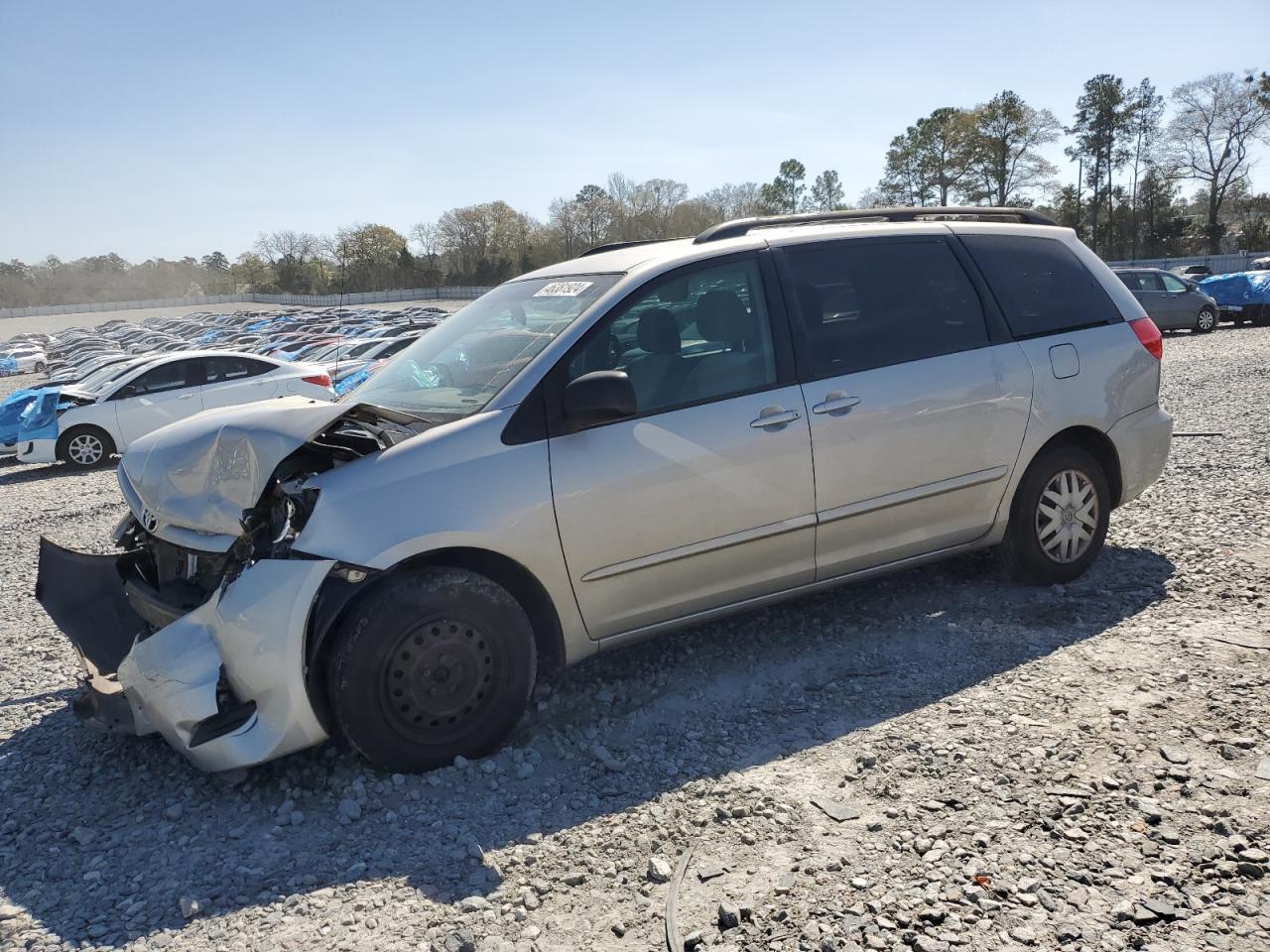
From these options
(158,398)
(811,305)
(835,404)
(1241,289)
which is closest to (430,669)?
(835,404)

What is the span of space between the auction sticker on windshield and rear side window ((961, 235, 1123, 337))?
207 cm

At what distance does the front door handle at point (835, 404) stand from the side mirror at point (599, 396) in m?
0.97

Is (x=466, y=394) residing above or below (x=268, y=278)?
below

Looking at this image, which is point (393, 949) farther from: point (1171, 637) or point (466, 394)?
point (1171, 637)

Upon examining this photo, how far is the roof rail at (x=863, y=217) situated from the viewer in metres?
4.45

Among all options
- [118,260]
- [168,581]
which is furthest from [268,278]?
[168,581]

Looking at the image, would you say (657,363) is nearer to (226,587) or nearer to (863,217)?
(863,217)

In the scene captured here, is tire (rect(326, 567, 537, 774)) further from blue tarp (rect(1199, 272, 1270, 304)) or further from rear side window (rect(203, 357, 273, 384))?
blue tarp (rect(1199, 272, 1270, 304))

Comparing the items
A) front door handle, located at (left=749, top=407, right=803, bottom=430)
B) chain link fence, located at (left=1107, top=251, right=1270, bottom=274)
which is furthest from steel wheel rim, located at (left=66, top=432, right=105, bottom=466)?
chain link fence, located at (left=1107, top=251, right=1270, bottom=274)

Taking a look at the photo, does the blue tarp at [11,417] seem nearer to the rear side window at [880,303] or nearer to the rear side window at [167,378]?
the rear side window at [167,378]

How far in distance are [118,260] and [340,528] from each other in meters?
178

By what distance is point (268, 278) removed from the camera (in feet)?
373

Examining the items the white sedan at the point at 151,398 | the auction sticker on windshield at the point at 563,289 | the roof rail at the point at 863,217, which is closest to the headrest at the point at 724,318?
the roof rail at the point at 863,217

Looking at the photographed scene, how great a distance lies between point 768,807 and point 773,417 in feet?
5.27
